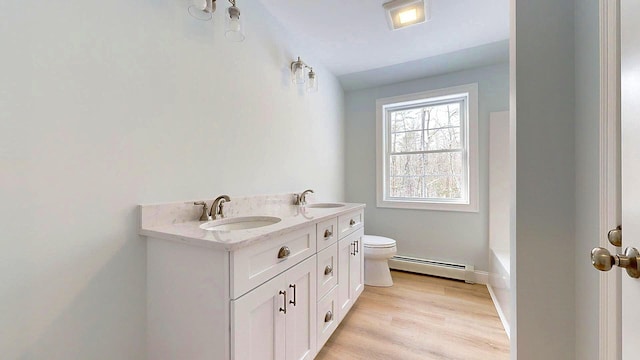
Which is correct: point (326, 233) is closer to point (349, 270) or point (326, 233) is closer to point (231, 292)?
point (349, 270)

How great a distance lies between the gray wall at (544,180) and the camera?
935 millimetres

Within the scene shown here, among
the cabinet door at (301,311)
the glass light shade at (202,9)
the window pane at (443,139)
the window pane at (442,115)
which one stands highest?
the glass light shade at (202,9)

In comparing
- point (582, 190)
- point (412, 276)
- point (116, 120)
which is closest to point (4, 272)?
point (116, 120)

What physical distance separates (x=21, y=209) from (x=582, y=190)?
73.6 inches

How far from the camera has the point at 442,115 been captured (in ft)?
9.02

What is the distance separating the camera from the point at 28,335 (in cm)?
78

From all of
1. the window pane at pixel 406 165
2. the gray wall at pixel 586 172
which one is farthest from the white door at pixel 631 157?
the window pane at pixel 406 165

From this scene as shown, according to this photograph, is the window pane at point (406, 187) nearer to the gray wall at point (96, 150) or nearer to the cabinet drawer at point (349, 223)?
the cabinet drawer at point (349, 223)

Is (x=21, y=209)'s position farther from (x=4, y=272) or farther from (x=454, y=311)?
(x=454, y=311)

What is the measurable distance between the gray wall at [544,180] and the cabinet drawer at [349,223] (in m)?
0.95

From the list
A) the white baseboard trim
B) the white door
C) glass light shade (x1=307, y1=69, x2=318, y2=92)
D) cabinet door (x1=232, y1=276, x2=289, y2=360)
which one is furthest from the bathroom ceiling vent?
the white baseboard trim

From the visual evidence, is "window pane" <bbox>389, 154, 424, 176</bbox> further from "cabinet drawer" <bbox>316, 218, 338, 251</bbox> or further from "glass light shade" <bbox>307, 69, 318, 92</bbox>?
"cabinet drawer" <bbox>316, 218, 338, 251</bbox>

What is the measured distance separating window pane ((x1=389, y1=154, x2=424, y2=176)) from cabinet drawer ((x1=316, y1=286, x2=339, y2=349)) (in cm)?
181

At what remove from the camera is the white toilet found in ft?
7.65
